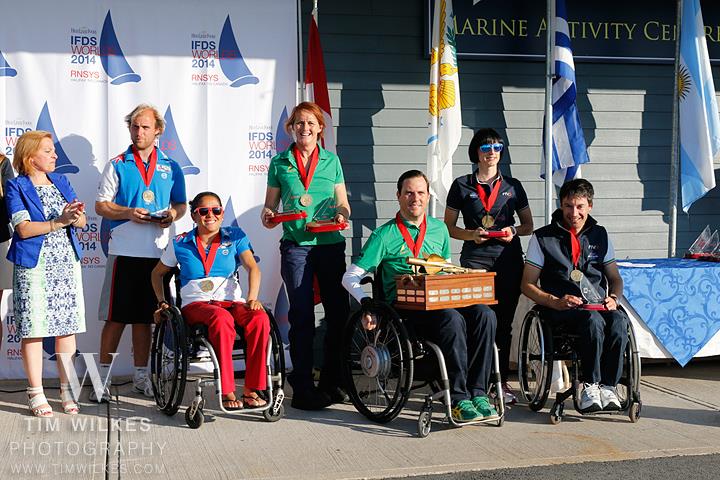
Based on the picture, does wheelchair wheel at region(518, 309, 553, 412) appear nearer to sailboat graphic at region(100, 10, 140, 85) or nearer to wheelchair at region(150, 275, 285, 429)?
wheelchair at region(150, 275, 285, 429)

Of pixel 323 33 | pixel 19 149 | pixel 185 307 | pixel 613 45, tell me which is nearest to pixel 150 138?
pixel 19 149

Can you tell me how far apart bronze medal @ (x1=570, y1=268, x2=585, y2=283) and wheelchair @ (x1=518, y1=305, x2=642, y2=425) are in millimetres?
236

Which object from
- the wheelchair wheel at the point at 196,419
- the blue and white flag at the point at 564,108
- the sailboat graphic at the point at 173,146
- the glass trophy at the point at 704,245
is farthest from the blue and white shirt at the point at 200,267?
the glass trophy at the point at 704,245

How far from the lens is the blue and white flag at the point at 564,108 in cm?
582

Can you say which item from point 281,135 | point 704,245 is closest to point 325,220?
point 281,135

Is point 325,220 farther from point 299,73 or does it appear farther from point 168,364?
point 299,73

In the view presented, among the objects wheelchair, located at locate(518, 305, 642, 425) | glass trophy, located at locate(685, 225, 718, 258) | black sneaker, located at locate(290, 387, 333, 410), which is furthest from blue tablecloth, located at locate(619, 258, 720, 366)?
black sneaker, located at locate(290, 387, 333, 410)

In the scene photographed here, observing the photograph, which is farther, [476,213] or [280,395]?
[476,213]

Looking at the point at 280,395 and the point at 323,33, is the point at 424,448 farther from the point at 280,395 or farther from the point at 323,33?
the point at 323,33

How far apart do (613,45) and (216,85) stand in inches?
112

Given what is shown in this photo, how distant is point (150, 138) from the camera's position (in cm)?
496

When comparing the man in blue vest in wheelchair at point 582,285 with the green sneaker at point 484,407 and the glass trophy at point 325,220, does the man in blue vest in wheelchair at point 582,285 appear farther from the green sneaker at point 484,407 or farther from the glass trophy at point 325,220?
the glass trophy at point 325,220

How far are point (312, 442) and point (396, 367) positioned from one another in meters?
0.56

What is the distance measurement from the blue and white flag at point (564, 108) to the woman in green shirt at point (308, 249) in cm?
176
